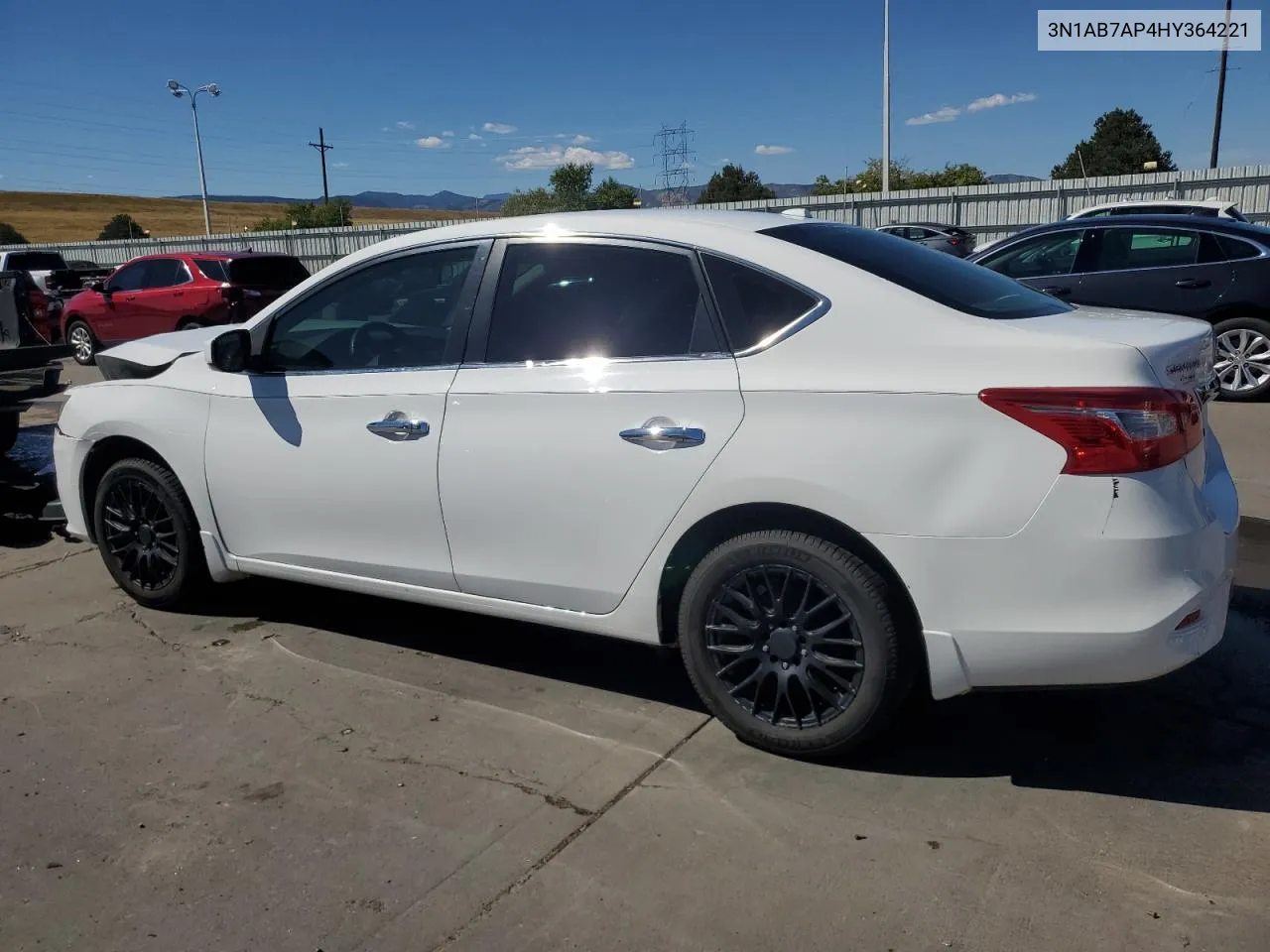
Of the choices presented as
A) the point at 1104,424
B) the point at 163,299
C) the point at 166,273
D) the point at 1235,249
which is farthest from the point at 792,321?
the point at 166,273

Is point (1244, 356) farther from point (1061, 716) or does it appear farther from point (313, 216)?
point (313, 216)

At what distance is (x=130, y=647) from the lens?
175 inches

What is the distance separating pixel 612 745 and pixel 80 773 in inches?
68.4

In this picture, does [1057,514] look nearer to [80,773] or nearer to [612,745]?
[612,745]

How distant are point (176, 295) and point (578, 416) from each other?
1308 centimetres

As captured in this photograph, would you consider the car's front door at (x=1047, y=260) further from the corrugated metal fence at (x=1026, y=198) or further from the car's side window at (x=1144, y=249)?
the corrugated metal fence at (x=1026, y=198)

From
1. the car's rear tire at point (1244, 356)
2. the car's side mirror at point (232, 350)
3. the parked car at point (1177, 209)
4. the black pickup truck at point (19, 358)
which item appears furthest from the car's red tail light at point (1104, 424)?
the parked car at point (1177, 209)

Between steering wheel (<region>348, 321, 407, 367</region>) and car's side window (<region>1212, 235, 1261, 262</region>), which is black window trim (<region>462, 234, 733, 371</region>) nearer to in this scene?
steering wheel (<region>348, 321, 407, 367</region>)

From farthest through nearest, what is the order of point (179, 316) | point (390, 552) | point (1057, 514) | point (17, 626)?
point (179, 316) → point (17, 626) → point (390, 552) → point (1057, 514)

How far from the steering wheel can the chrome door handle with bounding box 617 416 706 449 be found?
1.17 m

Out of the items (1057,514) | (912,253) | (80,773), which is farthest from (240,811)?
(912,253)

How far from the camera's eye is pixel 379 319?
4094 millimetres

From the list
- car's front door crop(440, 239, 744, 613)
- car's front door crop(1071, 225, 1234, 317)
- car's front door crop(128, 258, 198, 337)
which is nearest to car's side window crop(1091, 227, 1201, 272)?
car's front door crop(1071, 225, 1234, 317)

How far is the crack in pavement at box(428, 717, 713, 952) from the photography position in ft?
8.42
